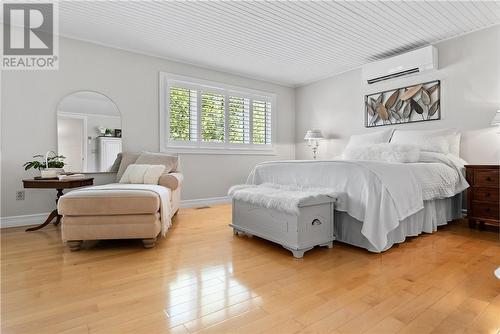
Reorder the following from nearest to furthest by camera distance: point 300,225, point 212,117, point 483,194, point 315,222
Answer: point 300,225 < point 315,222 < point 483,194 < point 212,117

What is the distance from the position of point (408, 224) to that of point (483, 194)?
3.53 ft

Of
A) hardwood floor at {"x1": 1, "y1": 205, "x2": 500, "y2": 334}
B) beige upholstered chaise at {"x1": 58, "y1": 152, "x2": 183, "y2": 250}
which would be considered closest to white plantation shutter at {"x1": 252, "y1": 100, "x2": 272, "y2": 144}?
hardwood floor at {"x1": 1, "y1": 205, "x2": 500, "y2": 334}

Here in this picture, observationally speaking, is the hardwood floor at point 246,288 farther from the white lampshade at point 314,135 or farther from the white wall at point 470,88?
the white lampshade at point 314,135

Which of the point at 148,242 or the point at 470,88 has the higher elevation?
the point at 470,88

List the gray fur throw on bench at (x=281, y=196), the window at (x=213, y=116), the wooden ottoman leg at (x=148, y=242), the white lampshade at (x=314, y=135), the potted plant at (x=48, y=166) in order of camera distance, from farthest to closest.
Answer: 1. the white lampshade at (x=314, y=135)
2. the window at (x=213, y=116)
3. the potted plant at (x=48, y=166)
4. the wooden ottoman leg at (x=148, y=242)
5. the gray fur throw on bench at (x=281, y=196)

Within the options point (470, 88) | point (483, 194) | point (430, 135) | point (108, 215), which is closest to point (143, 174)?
point (108, 215)

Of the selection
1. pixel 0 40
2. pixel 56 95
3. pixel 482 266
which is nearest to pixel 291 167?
pixel 482 266

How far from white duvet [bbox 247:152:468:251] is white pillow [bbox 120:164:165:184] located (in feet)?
4.52

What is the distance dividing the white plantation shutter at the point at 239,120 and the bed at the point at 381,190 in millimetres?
2035

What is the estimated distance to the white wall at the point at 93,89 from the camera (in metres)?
3.24

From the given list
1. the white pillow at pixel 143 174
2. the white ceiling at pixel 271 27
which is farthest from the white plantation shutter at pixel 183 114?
the white pillow at pixel 143 174

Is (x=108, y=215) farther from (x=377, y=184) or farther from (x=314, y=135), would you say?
(x=314, y=135)

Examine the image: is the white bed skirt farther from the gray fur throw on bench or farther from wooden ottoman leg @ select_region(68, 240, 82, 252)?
wooden ottoman leg @ select_region(68, 240, 82, 252)

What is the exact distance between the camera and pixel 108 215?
2.35m
